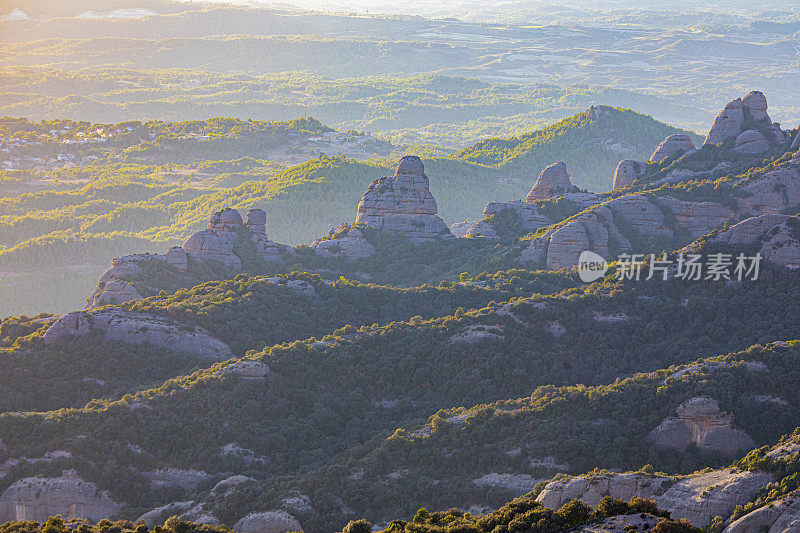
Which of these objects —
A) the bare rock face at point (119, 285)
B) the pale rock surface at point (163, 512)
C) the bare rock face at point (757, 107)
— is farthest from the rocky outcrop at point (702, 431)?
the bare rock face at point (757, 107)

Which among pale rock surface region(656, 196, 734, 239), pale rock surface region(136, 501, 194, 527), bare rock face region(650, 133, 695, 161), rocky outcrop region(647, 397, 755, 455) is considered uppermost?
bare rock face region(650, 133, 695, 161)

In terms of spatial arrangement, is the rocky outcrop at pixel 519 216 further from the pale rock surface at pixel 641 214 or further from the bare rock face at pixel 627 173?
the pale rock surface at pixel 641 214

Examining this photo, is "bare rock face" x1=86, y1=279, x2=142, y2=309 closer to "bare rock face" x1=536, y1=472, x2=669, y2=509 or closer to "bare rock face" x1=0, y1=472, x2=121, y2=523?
"bare rock face" x1=0, y1=472, x2=121, y2=523

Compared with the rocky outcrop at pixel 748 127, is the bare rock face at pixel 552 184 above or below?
below

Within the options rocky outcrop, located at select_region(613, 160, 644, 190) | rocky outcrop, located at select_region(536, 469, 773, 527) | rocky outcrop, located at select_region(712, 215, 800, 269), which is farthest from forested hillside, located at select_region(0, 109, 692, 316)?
rocky outcrop, located at select_region(536, 469, 773, 527)

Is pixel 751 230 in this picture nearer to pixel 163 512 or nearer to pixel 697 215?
pixel 697 215

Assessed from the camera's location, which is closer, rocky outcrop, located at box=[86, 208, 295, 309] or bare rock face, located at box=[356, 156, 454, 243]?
rocky outcrop, located at box=[86, 208, 295, 309]

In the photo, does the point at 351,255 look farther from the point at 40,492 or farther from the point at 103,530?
the point at 103,530
